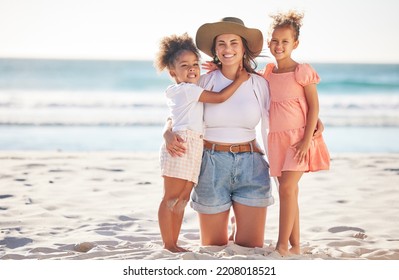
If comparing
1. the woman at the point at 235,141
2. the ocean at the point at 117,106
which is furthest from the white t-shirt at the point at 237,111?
the ocean at the point at 117,106

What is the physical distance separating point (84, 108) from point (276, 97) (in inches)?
361

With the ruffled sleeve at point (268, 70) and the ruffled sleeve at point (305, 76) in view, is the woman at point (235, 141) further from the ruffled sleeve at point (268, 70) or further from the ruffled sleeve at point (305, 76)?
the ruffled sleeve at point (305, 76)

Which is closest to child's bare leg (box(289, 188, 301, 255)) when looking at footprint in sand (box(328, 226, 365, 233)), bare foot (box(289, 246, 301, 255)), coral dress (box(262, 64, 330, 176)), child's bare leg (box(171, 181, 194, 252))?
bare foot (box(289, 246, 301, 255))

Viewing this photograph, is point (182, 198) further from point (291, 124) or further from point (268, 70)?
point (268, 70)

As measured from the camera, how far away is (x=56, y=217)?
4348mm

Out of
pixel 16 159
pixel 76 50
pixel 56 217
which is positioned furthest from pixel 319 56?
pixel 56 217

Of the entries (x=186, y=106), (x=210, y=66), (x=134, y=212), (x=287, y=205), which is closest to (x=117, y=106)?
(x=134, y=212)

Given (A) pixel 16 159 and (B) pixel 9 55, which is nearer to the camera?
(A) pixel 16 159

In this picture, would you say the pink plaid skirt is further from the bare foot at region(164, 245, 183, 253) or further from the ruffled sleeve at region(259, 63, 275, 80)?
the ruffled sleeve at region(259, 63, 275, 80)

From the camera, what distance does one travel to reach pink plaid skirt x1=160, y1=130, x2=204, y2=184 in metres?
3.30

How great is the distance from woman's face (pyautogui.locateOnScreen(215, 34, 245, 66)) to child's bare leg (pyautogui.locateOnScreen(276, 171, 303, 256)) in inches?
25.6

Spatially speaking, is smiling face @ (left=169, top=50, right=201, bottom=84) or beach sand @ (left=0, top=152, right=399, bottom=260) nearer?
smiling face @ (left=169, top=50, right=201, bottom=84)

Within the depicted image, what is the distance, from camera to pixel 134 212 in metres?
4.57

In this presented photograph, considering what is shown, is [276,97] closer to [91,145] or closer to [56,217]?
[56,217]
